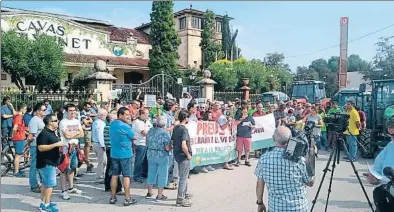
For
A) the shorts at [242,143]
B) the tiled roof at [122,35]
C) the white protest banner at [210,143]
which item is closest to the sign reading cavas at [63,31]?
the tiled roof at [122,35]

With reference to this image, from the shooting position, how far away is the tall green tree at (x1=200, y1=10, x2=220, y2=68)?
39625mm

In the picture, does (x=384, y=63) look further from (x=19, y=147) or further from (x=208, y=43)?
(x=19, y=147)

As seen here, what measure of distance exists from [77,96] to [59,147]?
8.05m

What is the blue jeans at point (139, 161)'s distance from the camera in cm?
804

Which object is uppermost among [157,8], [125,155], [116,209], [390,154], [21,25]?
[157,8]

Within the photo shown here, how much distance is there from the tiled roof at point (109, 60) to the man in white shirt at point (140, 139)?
20.7 meters

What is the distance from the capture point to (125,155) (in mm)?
6559

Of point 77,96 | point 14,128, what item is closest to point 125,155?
point 14,128

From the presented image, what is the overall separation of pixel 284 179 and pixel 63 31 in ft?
88.8

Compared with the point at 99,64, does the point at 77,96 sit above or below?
below

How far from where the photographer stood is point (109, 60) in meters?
29.6

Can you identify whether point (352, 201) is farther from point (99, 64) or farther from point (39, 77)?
point (39, 77)

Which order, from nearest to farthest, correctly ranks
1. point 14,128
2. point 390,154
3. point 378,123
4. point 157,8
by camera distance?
point 390,154, point 14,128, point 378,123, point 157,8

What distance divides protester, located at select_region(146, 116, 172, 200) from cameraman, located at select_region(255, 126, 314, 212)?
3236 millimetres
